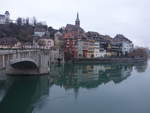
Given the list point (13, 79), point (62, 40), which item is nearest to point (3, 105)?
point (13, 79)

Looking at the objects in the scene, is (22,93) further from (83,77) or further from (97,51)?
(97,51)

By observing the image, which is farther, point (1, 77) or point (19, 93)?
point (1, 77)

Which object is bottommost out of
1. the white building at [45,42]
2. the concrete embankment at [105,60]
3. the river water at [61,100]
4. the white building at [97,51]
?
the river water at [61,100]

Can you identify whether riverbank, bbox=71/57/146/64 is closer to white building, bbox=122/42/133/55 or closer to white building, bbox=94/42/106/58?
white building, bbox=94/42/106/58

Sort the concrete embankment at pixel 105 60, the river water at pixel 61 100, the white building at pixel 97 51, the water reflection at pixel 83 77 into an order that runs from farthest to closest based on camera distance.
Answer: the white building at pixel 97 51 → the concrete embankment at pixel 105 60 → the water reflection at pixel 83 77 → the river water at pixel 61 100

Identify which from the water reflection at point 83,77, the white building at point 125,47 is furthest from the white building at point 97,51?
the water reflection at point 83,77

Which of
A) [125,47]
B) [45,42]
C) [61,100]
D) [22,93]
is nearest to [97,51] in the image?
[45,42]

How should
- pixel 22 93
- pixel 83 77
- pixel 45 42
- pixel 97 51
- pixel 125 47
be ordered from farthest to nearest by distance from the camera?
1. pixel 125 47
2. pixel 97 51
3. pixel 45 42
4. pixel 83 77
5. pixel 22 93

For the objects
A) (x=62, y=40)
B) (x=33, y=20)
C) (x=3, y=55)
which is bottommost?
(x=3, y=55)

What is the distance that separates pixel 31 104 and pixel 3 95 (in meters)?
3.57

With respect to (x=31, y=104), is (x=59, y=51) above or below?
above

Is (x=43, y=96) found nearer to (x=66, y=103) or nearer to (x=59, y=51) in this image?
(x=66, y=103)

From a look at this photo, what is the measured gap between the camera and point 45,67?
27750 millimetres

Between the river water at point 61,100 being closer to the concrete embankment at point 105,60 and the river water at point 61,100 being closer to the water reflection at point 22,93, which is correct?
the water reflection at point 22,93
